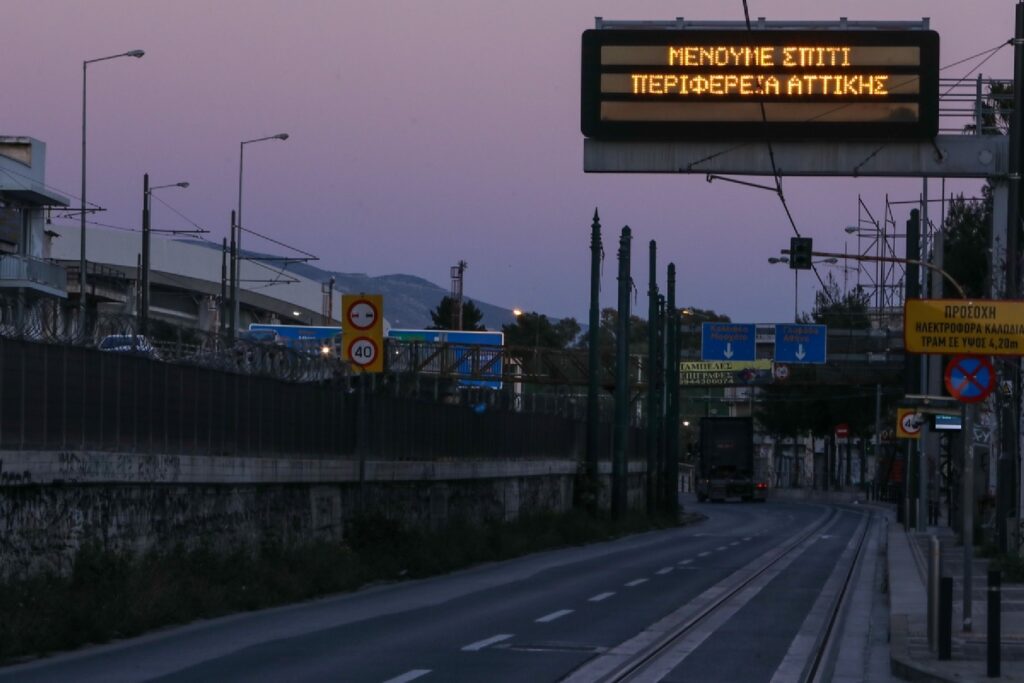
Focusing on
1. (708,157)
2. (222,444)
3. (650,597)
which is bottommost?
(650,597)

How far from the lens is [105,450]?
1967cm

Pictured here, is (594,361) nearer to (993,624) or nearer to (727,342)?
(727,342)

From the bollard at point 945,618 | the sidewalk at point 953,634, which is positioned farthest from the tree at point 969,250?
the bollard at point 945,618

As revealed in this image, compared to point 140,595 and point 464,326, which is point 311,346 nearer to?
point 140,595

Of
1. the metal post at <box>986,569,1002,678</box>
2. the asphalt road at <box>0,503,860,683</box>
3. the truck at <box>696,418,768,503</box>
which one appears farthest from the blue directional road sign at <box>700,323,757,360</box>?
the metal post at <box>986,569,1002,678</box>

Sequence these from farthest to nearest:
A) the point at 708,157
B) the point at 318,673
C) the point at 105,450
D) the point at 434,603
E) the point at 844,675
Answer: the point at 708,157 < the point at 434,603 < the point at 105,450 < the point at 844,675 < the point at 318,673

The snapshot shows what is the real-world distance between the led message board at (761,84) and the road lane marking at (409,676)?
49.1ft

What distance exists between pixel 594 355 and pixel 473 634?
1252 inches

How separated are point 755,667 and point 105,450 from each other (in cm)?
867

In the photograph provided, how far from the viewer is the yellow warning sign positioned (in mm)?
15609

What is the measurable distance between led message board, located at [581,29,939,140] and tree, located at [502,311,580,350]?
9867cm

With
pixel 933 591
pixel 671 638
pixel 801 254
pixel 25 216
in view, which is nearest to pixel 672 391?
pixel 25 216

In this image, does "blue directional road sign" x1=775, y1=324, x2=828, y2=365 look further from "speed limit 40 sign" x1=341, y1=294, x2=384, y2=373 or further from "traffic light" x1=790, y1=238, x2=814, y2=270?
"speed limit 40 sign" x1=341, y1=294, x2=384, y2=373

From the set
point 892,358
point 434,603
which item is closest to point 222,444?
point 434,603
